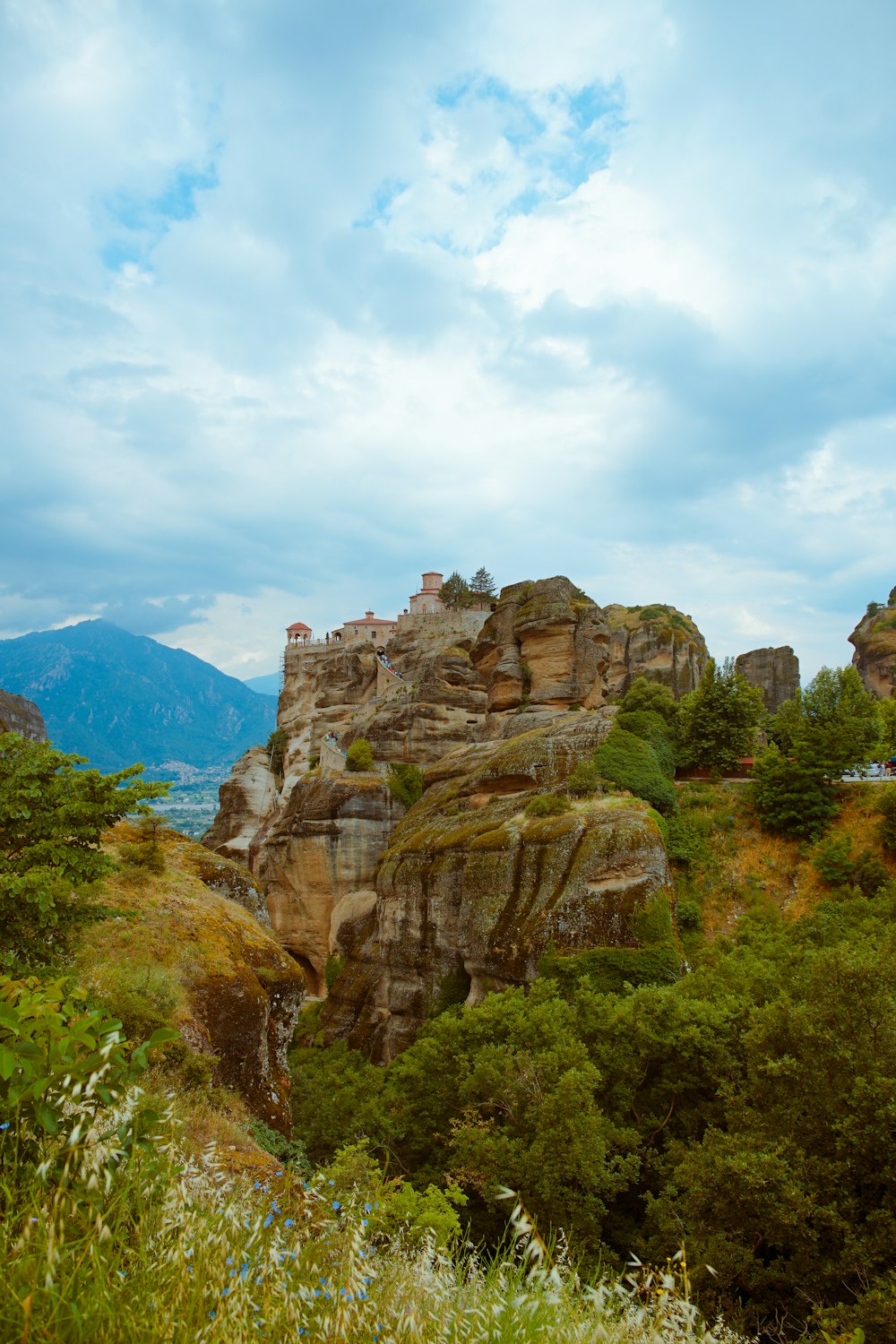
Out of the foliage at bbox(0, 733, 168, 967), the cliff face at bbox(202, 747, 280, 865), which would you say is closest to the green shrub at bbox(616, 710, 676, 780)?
the foliage at bbox(0, 733, 168, 967)

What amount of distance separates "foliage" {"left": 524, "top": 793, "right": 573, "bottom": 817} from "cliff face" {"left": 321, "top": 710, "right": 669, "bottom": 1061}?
10.8 inches

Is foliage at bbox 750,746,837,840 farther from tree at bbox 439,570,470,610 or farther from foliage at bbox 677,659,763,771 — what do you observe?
tree at bbox 439,570,470,610

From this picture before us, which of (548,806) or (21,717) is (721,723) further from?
(21,717)

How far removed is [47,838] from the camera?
10.1 metres

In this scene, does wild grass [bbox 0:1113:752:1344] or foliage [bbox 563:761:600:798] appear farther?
foliage [bbox 563:761:600:798]

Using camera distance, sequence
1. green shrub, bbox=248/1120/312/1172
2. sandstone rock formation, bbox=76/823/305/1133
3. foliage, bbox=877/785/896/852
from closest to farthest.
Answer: green shrub, bbox=248/1120/312/1172
sandstone rock formation, bbox=76/823/305/1133
foliage, bbox=877/785/896/852

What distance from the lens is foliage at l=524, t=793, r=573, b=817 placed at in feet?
83.1

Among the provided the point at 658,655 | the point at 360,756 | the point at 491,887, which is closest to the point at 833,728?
the point at 491,887

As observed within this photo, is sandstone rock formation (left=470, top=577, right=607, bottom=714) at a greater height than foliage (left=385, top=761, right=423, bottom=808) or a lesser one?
greater

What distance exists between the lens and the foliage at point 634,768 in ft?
92.1

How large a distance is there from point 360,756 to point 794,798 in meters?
22.2

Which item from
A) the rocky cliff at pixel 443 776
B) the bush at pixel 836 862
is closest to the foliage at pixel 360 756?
the rocky cliff at pixel 443 776

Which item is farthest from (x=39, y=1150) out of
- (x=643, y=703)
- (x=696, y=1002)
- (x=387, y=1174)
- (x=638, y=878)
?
(x=643, y=703)

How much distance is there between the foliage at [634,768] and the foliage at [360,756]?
15968 millimetres
